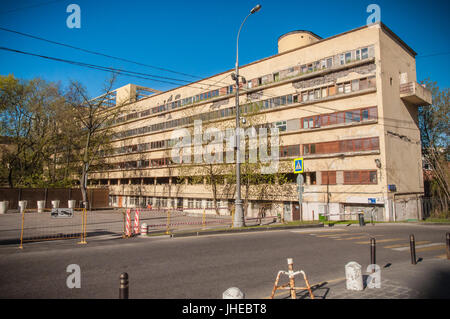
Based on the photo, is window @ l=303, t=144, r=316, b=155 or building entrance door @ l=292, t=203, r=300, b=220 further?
building entrance door @ l=292, t=203, r=300, b=220

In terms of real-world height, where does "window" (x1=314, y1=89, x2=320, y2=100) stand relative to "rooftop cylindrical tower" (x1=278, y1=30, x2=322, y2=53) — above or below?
below

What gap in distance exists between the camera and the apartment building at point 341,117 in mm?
26422

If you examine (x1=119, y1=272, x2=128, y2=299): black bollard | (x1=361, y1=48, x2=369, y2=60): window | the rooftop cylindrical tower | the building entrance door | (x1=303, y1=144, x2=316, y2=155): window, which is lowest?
the building entrance door

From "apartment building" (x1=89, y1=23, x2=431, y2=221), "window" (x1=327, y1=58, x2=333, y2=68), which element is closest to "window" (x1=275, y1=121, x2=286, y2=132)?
"apartment building" (x1=89, y1=23, x2=431, y2=221)

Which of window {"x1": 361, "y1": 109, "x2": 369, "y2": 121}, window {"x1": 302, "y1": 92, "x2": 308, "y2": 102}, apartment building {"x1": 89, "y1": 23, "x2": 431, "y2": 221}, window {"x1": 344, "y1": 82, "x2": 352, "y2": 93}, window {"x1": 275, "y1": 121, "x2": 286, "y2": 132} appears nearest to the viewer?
apartment building {"x1": 89, "y1": 23, "x2": 431, "y2": 221}

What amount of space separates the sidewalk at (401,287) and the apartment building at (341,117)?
1551 cm

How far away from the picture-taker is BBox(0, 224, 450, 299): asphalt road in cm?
638

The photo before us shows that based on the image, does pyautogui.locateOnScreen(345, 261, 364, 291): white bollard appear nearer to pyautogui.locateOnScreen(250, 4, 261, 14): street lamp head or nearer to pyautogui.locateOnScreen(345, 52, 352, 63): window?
pyautogui.locateOnScreen(250, 4, 261, 14): street lamp head

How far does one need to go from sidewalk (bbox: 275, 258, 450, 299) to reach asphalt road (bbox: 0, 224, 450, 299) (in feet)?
1.68

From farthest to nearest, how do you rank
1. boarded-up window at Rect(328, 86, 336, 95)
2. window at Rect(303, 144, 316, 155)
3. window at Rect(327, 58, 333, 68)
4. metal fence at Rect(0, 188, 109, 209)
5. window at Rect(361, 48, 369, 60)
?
metal fence at Rect(0, 188, 109, 209) → window at Rect(303, 144, 316, 155) → window at Rect(327, 58, 333, 68) → boarded-up window at Rect(328, 86, 336, 95) → window at Rect(361, 48, 369, 60)

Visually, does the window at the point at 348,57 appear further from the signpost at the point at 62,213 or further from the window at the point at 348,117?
the signpost at the point at 62,213

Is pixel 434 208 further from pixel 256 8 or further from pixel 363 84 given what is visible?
pixel 256 8

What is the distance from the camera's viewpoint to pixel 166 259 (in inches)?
365
